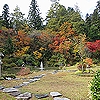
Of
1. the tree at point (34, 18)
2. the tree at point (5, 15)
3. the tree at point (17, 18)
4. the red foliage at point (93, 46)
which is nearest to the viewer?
the red foliage at point (93, 46)

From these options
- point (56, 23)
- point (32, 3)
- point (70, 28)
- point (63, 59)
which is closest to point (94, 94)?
point (63, 59)

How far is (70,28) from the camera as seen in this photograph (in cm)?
2875

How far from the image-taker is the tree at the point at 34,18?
35.3 meters

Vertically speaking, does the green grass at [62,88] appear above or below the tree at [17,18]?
below

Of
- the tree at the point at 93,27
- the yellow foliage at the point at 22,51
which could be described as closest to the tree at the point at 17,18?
the yellow foliage at the point at 22,51

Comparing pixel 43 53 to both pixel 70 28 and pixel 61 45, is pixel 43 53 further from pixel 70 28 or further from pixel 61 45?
pixel 70 28

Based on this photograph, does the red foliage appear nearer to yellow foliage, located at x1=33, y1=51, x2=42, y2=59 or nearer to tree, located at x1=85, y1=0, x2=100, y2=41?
tree, located at x1=85, y1=0, x2=100, y2=41

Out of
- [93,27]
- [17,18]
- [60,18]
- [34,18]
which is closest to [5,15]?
[17,18]

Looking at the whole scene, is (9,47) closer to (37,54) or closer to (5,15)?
(37,54)

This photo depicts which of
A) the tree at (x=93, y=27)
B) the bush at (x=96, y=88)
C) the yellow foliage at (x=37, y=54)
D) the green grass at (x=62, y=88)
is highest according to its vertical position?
the tree at (x=93, y=27)

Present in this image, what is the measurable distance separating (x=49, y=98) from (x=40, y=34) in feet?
71.2

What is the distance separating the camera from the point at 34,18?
36.4 m

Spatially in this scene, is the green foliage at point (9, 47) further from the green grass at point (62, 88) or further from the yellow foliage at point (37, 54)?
the green grass at point (62, 88)

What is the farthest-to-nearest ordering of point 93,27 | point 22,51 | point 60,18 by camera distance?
point 60,18 < point 93,27 < point 22,51
